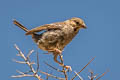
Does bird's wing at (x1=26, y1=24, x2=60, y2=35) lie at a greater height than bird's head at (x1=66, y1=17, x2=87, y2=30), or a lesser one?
greater

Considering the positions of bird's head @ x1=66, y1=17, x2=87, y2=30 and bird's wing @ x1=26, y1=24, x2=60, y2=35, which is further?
bird's wing @ x1=26, y1=24, x2=60, y2=35

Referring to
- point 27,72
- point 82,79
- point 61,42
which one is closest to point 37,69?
point 27,72

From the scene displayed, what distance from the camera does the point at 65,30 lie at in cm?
337

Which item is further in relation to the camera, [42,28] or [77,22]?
[42,28]

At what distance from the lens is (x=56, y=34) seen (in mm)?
3367

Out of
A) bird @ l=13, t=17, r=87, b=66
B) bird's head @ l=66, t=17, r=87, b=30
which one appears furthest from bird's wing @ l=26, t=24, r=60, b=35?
bird's head @ l=66, t=17, r=87, b=30

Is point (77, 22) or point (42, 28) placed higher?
point (42, 28)

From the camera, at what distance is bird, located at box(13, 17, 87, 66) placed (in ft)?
10.5

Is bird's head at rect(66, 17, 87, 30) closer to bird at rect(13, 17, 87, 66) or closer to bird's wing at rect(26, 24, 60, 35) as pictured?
bird at rect(13, 17, 87, 66)

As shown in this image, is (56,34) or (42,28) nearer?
(56,34)

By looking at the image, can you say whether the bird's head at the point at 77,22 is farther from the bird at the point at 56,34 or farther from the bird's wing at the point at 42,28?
the bird's wing at the point at 42,28

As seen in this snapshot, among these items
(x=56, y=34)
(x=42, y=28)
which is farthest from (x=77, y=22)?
(x=42, y=28)

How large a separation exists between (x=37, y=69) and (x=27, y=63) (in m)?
0.14

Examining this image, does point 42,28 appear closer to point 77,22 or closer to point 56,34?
point 56,34
